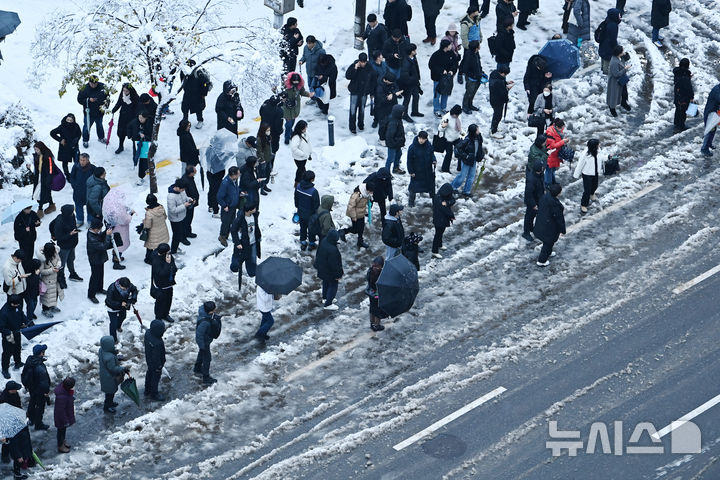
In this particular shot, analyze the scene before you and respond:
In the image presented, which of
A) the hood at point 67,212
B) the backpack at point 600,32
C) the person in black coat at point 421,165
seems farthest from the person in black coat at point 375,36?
the hood at point 67,212

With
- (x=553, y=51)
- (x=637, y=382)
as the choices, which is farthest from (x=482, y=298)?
(x=553, y=51)

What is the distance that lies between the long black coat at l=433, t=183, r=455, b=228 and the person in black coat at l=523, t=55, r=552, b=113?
5527mm

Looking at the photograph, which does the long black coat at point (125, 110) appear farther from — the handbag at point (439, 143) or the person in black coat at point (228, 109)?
the handbag at point (439, 143)

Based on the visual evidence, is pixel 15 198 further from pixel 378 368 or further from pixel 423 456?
pixel 423 456

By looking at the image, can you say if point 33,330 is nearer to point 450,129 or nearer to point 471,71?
point 450,129

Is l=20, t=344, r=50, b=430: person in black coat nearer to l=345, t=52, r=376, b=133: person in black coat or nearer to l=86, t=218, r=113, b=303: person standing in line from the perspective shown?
l=86, t=218, r=113, b=303: person standing in line

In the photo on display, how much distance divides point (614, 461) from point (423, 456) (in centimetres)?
283

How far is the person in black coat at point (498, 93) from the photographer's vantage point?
25.9m

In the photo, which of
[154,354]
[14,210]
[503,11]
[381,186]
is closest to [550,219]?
[381,186]

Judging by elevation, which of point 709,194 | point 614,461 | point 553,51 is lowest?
point 614,461

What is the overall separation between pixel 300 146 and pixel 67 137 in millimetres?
4539

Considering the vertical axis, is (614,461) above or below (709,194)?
below

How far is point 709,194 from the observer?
80.1 feet

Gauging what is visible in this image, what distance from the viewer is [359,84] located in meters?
25.8
